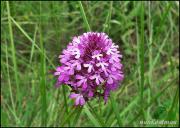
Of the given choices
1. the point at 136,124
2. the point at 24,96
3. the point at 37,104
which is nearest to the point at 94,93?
the point at 136,124

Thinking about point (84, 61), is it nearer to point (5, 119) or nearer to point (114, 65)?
point (114, 65)

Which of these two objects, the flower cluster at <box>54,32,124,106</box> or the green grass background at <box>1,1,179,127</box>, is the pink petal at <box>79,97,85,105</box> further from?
the green grass background at <box>1,1,179,127</box>

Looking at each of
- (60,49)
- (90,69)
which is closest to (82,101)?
(90,69)

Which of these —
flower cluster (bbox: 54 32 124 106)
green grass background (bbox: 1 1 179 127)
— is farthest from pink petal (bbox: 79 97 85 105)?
green grass background (bbox: 1 1 179 127)

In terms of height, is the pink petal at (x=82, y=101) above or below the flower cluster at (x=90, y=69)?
below

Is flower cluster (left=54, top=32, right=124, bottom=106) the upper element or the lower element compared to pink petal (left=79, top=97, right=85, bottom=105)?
upper

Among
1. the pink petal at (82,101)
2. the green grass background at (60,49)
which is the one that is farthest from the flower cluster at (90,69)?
Answer: the green grass background at (60,49)

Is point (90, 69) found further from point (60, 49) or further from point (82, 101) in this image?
point (60, 49)

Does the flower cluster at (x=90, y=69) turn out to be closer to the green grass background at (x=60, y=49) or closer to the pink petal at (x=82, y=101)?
the pink petal at (x=82, y=101)

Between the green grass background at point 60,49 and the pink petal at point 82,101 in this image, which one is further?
the green grass background at point 60,49
